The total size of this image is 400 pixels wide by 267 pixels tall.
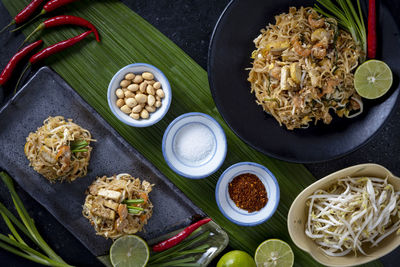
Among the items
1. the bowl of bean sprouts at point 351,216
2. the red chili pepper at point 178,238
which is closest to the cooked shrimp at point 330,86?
the bowl of bean sprouts at point 351,216

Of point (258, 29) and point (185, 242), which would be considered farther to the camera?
point (185, 242)

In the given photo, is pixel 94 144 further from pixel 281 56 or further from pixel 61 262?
pixel 281 56

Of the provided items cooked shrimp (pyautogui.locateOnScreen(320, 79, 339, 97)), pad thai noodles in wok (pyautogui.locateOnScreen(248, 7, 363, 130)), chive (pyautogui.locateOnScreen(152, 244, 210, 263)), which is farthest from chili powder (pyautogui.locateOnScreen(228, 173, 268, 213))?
cooked shrimp (pyautogui.locateOnScreen(320, 79, 339, 97))

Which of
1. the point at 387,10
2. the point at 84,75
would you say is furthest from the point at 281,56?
the point at 84,75

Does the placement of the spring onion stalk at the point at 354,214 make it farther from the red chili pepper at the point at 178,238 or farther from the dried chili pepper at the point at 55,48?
the dried chili pepper at the point at 55,48

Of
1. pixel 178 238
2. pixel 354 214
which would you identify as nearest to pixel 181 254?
pixel 178 238
